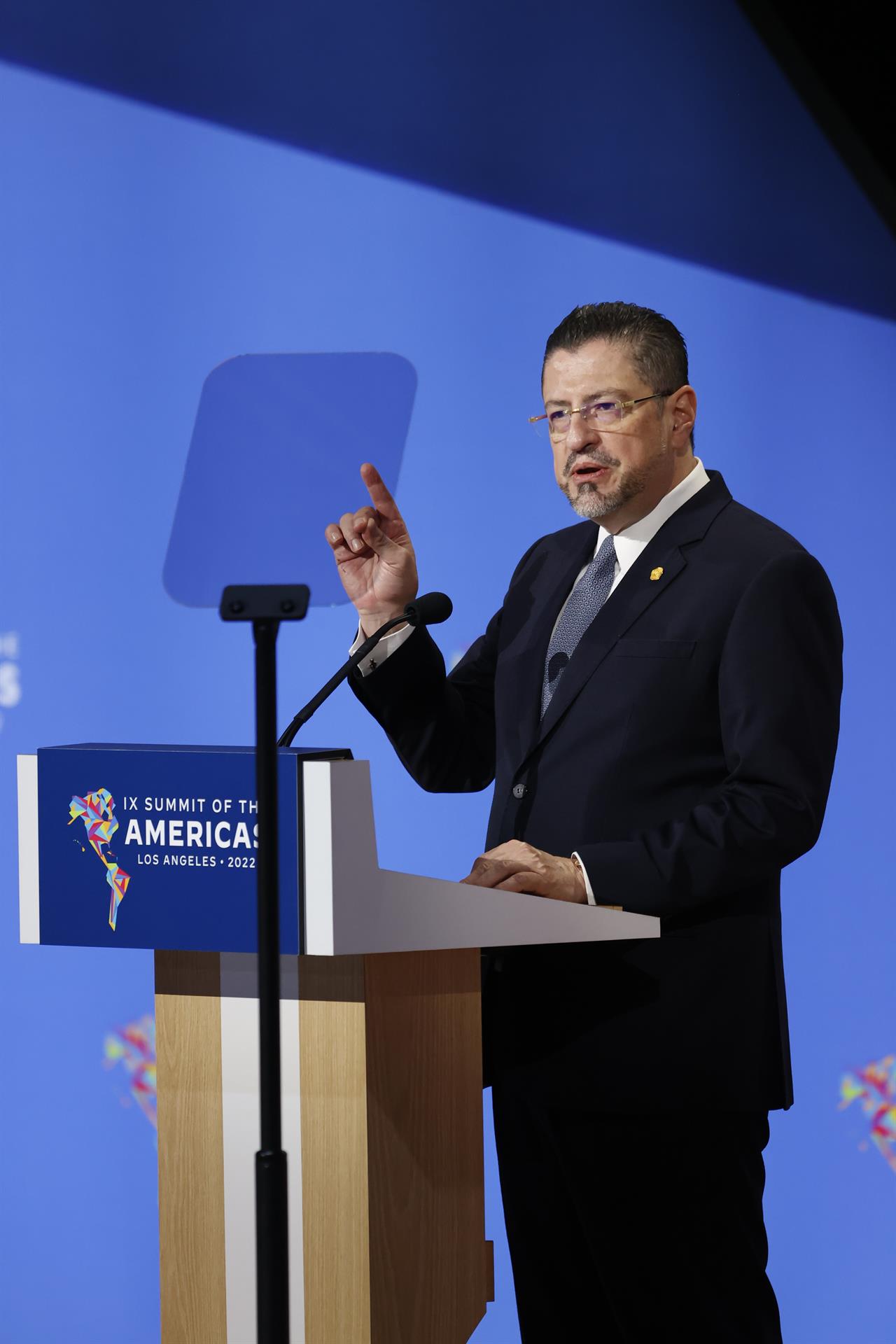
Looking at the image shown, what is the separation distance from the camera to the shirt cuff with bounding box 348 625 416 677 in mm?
1900

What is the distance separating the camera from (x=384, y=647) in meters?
1.91

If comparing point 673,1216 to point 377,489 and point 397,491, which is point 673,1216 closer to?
point 377,489

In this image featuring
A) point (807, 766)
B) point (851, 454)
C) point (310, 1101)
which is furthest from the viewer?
point (851, 454)

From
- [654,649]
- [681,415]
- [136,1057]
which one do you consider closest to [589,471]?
[681,415]

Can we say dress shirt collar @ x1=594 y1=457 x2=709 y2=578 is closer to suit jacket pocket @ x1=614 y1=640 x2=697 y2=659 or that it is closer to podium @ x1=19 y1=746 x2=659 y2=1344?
suit jacket pocket @ x1=614 y1=640 x2=697 y2=659

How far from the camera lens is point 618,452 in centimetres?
181

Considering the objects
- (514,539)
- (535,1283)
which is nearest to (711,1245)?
(535,1283)

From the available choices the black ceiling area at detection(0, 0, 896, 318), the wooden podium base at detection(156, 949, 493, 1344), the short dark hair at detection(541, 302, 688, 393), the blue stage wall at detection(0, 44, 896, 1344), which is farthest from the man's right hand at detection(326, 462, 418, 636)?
the black ceiling area at detection(0, 0, 896, 318)

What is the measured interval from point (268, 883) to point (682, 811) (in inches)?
27.7

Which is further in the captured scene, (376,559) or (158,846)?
(376,559)

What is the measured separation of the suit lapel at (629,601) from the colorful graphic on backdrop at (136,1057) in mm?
1411

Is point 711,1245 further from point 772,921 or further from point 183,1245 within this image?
point 183,1245

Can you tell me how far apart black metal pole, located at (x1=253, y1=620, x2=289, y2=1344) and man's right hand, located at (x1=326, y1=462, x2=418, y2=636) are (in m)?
0.77

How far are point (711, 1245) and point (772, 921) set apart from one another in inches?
14.8
